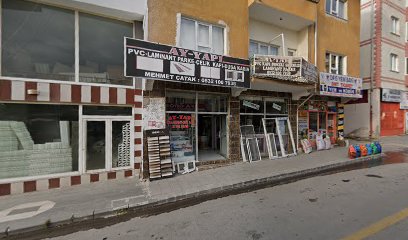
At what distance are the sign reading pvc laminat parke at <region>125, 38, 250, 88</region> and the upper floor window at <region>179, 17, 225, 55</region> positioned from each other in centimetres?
92

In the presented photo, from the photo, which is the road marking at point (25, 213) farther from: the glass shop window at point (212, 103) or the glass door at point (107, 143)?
the glass shop window at point (212, 103)

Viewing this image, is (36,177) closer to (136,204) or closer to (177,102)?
(136,204)

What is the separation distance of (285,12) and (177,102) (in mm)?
6018

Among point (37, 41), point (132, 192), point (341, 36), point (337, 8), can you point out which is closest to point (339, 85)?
point (341, 36)

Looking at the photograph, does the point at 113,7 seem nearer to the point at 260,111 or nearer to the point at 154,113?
the point at 154,113

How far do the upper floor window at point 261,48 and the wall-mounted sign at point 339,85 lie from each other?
2.50 metres

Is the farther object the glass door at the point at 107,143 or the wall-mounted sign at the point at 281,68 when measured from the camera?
the wall-mounted sign at the point at 281,68

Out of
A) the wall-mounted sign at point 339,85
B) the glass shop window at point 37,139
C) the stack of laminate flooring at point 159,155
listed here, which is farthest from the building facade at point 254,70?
the glass shop window at point 37,139

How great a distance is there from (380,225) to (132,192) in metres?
5.25

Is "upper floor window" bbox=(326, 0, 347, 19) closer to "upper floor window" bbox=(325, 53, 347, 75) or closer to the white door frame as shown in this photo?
"upper floor window" bbox=(325, 53, 347, 75)

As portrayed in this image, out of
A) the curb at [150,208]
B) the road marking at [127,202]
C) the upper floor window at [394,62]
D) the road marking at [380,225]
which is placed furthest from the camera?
the upper floor window at [394,62]

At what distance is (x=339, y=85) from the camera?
10.9m

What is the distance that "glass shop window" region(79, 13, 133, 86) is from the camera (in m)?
6.65

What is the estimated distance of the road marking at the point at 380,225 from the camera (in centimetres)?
332
